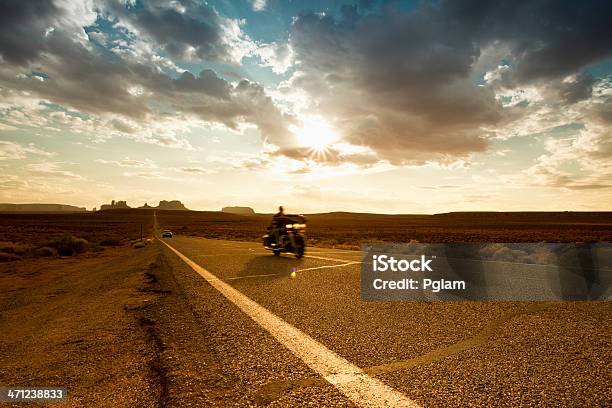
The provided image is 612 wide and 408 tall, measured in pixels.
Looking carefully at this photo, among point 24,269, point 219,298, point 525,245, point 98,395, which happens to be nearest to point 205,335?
point 98,395

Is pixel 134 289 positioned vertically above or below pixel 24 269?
above

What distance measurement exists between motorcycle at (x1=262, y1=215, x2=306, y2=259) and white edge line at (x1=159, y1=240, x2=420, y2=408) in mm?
8023

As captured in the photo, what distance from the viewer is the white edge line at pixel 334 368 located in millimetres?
2250

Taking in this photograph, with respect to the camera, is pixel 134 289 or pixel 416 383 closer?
pixel 416 383

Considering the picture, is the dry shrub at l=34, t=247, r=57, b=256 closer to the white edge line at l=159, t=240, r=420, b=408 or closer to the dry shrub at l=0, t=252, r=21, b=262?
the dry shrub at l=0, t=252, r=21, b=262

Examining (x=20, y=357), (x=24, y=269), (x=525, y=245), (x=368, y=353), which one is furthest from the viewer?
(x=24, y=269)

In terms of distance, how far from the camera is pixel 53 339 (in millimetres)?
3936

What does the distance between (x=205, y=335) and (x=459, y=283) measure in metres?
5.08

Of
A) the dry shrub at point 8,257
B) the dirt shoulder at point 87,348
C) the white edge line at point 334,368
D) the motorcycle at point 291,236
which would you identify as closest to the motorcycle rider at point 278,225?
the motorcycle at point 291,236

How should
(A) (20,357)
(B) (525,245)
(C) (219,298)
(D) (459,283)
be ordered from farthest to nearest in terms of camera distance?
(B) (525,245)
(D) (459,283)
(C) (219,298)
(A) (20,357)

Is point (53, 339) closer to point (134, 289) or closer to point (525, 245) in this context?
point (134, 289)

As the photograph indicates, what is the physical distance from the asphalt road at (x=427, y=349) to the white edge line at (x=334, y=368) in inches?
1.5

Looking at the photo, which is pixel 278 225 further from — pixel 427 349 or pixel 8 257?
pixel 8 257

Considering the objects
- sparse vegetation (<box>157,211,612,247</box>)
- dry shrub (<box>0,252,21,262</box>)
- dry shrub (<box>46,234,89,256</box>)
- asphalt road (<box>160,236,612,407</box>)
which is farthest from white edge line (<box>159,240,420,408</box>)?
dry shrub (<box>46,234,89,256</box>)
